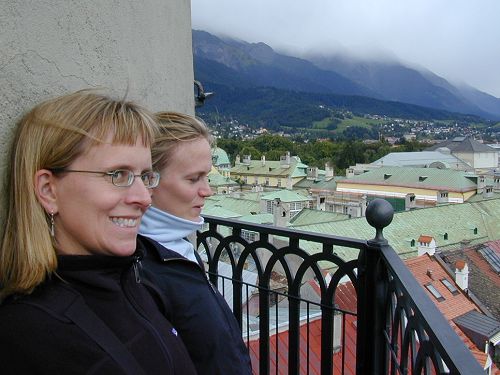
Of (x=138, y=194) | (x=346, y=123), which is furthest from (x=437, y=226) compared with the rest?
(x=346, y=123)

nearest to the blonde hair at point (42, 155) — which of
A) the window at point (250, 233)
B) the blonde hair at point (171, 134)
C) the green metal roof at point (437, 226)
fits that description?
the blonde hair at point (171, 134)

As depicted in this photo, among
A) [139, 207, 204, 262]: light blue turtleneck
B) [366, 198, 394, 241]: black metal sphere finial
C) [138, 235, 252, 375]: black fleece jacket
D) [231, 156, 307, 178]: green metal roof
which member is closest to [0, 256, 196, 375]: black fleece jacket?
[138, 235, 252, 375]: black fleece jacket

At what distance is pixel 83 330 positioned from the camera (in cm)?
115

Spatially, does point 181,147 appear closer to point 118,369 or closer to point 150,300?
point 150,300

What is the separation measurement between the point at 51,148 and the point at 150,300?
49cm

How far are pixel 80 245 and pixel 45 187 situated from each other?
0.16 metres

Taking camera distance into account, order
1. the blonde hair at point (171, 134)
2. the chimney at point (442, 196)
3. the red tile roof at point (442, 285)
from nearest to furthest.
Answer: the blonde hair at point (171, 134) < the red tile roof at point (442, 285) < the chimney at point (442, 196)

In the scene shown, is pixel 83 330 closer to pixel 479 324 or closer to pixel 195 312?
pixel 195 312

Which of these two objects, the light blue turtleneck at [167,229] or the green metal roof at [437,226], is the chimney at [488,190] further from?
the light blue turtleneck at [167,229]

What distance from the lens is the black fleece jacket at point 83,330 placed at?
3.66ft

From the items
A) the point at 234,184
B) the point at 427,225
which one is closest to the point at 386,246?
the point at 427,225

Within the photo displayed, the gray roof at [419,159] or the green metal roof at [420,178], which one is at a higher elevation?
the green metal roof at [420,178]

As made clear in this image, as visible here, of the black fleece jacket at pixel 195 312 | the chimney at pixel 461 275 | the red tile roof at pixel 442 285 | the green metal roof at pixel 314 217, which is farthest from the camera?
the green metal roof at pixel 314 217

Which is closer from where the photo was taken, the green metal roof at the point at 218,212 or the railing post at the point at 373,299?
the railing post at the point at 373,299
